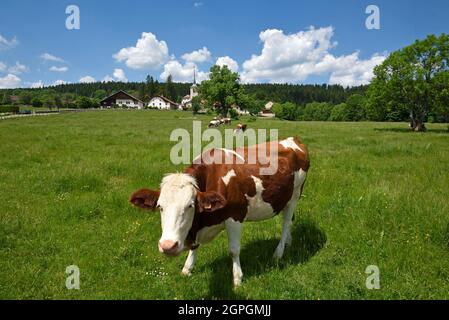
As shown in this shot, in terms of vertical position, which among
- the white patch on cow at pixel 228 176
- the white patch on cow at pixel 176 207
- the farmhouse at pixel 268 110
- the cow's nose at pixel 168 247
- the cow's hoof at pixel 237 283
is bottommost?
the cow's hoof at pixel 237 283

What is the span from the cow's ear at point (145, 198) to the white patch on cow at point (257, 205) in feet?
5.09

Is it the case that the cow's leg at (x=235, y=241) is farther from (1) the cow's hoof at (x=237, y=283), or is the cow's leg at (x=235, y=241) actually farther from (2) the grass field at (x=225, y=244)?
(2) the grass field at (x=225, y=244)

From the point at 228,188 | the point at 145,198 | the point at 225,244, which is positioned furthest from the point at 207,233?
the point at 225,244

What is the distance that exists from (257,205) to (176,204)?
6.08 ft

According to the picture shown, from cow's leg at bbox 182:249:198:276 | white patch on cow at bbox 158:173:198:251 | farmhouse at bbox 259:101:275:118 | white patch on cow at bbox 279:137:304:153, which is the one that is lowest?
cow's leg at bbox 182:249:198:276

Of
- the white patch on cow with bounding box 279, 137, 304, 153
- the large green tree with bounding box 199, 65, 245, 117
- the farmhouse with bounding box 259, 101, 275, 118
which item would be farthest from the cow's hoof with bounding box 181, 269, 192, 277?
the farmhouse with bounding box 259, 101, 275, 118

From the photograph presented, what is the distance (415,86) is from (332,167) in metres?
29.5

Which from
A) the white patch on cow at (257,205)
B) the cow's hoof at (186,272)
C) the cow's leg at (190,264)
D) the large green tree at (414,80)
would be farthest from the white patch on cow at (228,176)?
the large green tree at (414,80)

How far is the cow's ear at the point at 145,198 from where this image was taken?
432cm

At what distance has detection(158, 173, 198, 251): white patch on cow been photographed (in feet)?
12.8

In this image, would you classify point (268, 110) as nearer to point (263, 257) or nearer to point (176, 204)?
point (263, 257)

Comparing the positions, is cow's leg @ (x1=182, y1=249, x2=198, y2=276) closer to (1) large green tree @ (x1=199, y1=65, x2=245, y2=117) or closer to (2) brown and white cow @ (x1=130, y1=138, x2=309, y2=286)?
(2) brown and white cow @ (x1=130, y1=138, x2=309, y2=286)
